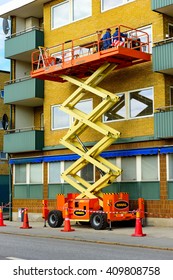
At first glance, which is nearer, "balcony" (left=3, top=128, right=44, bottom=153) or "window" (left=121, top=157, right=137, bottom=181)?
"window" (left=121, top=157, right=137, bottom=181)

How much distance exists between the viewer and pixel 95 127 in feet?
86.8

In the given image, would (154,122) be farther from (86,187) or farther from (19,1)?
(19,1)

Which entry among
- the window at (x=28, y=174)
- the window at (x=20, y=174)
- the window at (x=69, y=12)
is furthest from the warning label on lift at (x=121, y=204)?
the window at (x=69, y=12)

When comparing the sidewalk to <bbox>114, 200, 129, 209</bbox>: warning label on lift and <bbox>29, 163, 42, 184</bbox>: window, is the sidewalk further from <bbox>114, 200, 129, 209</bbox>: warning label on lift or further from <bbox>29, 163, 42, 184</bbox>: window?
<bbox>29, 163, 42, 184</bbox>: window

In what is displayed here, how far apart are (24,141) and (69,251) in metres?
17.5

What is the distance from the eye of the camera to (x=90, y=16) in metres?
30.2

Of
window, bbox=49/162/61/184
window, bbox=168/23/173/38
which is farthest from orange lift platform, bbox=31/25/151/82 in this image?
window, bbox=49/162/61/184

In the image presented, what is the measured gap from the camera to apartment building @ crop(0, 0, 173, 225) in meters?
25.8

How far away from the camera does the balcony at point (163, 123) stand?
975 inches

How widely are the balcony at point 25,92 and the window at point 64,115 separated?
53.9 inches

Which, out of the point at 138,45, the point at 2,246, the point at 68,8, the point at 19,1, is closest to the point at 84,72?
the point at 138,45

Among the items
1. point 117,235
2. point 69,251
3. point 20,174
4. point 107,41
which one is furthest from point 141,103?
point 69,251

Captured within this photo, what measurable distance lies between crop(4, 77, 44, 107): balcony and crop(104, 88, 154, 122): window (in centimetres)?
554

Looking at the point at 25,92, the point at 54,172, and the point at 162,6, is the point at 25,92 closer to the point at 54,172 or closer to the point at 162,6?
the point at 54,172
